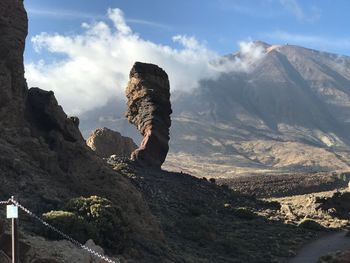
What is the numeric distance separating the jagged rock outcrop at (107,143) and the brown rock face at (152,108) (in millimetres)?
13448

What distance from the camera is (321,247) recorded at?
37.2 meters

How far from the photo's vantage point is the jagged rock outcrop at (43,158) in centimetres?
2194

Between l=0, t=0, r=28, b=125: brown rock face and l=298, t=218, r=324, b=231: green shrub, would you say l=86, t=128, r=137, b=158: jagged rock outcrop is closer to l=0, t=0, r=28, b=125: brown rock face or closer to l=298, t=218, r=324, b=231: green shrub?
l=298, t=218, r=324, b=231: green shrub

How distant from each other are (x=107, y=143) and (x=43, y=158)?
4502 cm

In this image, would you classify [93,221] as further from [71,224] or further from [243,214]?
[243,214]

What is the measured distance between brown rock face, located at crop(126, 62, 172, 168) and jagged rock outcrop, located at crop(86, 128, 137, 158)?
13.4 meters

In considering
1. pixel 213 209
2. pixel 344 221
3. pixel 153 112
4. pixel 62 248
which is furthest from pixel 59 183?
pixel 344 221

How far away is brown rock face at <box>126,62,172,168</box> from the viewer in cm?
5400

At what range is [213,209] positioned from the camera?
4634 cm

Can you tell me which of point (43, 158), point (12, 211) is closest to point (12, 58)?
point (43, 158)

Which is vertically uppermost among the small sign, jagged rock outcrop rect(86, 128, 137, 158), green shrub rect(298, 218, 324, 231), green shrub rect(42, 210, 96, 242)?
jagged rock outcrop rect(86, 128, 137, 158)

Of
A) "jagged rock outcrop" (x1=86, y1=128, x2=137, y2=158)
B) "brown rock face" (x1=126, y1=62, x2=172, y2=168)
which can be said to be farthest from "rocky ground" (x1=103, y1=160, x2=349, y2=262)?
"jagged rock outcrop" (x1=86, y1=128, x2=137, y2=158)

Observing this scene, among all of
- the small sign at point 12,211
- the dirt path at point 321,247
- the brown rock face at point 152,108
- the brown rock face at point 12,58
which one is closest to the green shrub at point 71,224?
the small sign at point 12,211

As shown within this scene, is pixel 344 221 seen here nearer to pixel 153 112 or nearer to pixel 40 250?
pixel 153 112
